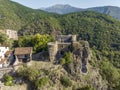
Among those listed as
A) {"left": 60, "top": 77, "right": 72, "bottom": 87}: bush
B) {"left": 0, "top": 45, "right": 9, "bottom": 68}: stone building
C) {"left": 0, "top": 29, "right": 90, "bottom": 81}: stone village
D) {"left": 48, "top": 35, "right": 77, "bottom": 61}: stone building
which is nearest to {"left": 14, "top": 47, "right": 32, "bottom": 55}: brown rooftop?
{"left": 0, "top": 29, "right": 90, "bottom": 81}: stone village

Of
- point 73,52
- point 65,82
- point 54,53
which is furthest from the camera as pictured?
point 73,52

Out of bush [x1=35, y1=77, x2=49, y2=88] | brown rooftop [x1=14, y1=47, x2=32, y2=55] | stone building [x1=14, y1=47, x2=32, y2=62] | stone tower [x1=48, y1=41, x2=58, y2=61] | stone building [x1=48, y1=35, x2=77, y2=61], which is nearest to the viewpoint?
bush [x1=35, y1=77, x2=49, y2=88]

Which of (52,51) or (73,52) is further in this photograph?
(73,52)

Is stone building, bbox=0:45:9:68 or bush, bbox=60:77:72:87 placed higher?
stone building, bbox=0:45:9:68

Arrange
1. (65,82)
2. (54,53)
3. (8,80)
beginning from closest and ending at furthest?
(8,80) → (65,82) → (54,53)

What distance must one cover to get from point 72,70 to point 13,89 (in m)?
17.2

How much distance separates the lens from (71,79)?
77.7 meters

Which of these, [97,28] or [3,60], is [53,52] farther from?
[97,28]

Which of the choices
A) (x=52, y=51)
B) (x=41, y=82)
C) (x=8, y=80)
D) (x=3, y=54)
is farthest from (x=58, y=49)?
(x=8, y=80)

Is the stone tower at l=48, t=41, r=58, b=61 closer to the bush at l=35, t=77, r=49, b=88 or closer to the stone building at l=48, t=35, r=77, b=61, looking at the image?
the stone building at l=48, t=35, r=77, b=61

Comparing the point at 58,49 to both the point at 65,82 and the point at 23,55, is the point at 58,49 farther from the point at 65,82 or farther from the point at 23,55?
the point at 23,55

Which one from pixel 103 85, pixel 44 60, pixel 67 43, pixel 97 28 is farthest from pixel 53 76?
pixel 97 28

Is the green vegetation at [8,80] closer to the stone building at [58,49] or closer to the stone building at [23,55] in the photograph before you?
the stone building at [23,55]


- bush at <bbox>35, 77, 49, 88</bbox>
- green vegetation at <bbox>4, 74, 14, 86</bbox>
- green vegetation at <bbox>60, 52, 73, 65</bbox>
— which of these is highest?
green vegetation at <bbox>60, 52, 73, 65</bbox>
